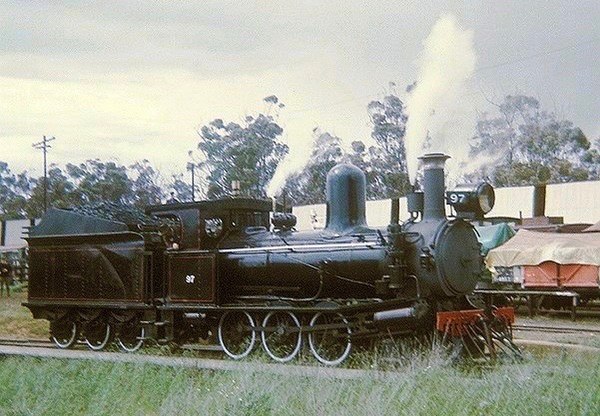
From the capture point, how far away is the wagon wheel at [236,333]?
12203 mm

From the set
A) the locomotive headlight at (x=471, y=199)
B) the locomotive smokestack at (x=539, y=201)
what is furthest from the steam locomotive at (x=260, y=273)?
the locomotive smokestack at (x=539, y=201)

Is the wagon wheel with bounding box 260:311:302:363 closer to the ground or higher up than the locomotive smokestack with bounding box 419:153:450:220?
closer to the ground

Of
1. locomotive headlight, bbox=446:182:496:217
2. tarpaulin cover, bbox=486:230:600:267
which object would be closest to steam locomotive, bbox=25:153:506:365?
locomotive headlight, bbox=446:182:496:217

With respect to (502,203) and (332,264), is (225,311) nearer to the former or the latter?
(332,264)

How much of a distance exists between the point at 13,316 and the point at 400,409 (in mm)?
15162

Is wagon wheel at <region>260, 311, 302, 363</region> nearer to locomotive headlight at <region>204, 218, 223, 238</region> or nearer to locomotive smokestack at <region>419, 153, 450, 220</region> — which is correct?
locomotive headlight at <region>204, 218, 223, 238</region>

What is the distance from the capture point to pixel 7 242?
159 feet

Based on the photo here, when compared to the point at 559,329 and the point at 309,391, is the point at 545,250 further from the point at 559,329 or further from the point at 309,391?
the point at 309,391

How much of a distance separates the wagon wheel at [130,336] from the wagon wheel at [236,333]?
1594 mm

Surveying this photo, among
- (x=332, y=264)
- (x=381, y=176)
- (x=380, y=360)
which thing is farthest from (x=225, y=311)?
(x=381, y=176)

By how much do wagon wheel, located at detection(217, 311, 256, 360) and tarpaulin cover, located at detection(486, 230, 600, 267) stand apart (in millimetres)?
9043

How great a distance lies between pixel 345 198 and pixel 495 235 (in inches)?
404

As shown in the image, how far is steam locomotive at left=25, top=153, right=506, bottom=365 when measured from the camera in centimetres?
1102

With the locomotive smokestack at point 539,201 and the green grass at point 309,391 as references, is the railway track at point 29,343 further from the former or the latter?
the locomotive smokestack at point 539,201
